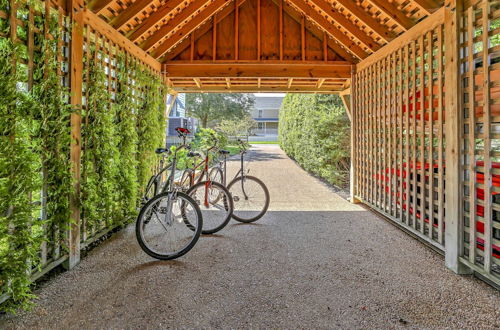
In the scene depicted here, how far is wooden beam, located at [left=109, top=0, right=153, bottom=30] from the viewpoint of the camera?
3262 millimetres

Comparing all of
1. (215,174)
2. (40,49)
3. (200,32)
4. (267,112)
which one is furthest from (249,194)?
(267,112)

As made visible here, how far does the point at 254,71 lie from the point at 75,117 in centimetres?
325

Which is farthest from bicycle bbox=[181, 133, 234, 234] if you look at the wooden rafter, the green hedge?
the green hedge

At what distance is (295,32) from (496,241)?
4.03 m

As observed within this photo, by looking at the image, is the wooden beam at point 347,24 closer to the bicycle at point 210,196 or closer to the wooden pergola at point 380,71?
the wooden pergola at point 380,71

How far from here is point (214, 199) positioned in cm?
A: 330

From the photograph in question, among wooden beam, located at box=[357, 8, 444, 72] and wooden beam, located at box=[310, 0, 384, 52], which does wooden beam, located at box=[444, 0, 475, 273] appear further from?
wooden beam, located at box=[310, 0, 384, 52]

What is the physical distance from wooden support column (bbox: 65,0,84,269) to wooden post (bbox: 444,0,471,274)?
3.19 meters

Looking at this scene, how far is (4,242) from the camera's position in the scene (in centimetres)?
162

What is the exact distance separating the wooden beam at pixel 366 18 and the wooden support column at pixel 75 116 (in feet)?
10.1

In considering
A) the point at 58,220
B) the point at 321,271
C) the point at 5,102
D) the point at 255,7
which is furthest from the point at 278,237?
the point at 255,7

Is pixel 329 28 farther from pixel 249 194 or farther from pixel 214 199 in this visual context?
pixel 214 199

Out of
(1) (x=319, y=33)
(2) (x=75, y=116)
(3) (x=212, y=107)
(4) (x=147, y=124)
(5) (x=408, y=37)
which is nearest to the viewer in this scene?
(2) (x=75, y=116)

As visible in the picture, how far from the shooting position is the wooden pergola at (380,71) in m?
2.17
